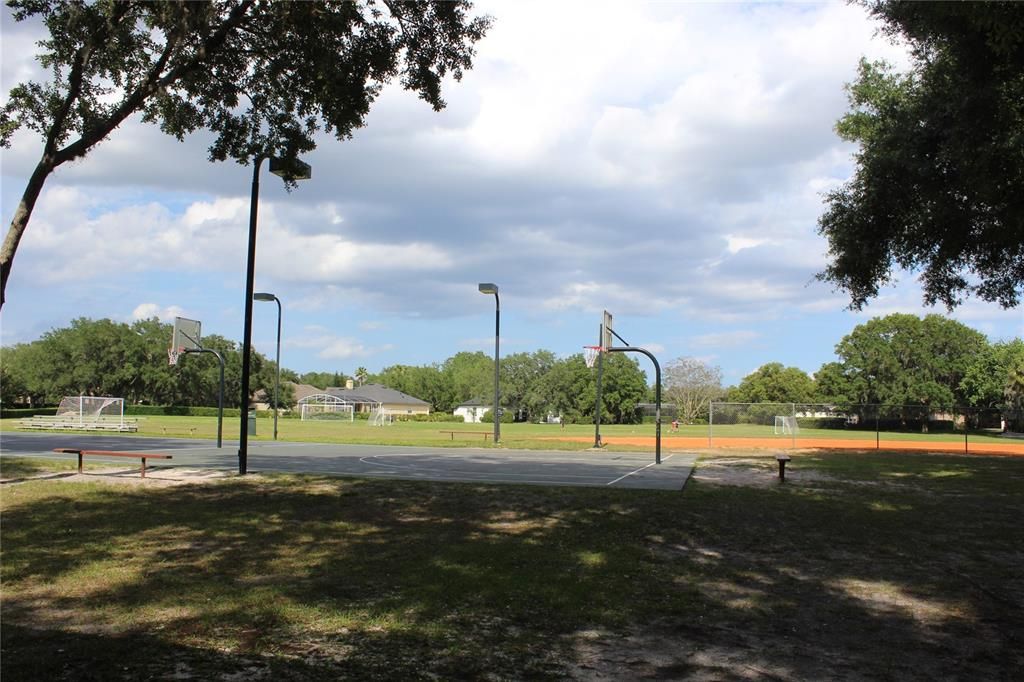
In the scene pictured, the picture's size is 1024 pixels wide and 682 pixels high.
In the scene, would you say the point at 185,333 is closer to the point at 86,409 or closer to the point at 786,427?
the point at 86,409

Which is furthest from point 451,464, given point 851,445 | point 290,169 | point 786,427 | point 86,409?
point 86,409

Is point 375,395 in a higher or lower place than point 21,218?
lower

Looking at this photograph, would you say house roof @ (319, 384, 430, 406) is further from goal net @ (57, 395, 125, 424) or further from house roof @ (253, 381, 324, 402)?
goal net @ (57, 395, 125, 424)

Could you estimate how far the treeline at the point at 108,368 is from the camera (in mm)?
88062

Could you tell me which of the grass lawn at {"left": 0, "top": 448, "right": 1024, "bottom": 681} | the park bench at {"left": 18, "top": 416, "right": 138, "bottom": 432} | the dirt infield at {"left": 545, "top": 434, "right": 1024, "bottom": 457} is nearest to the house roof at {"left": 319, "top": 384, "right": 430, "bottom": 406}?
the park bench at {"left": 18, "top": 416, "right": 138, "bottom": 432}

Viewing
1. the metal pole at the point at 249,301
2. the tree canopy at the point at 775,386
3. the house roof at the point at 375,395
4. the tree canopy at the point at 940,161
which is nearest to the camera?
the tree canopy at the point at 940,161

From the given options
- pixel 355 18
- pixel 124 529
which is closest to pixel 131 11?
pixel 355 18

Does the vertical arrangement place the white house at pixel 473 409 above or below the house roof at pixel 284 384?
below

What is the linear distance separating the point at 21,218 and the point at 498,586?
723 cm

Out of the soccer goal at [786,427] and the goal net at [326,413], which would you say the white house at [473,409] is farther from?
the soccer goal at [786,427]

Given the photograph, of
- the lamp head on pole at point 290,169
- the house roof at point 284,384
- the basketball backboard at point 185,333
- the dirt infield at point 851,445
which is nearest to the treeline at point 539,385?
the house roof at point 284,384

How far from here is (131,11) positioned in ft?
33.8

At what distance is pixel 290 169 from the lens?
43.4 feet

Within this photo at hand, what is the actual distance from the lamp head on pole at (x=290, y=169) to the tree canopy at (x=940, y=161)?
9.94 metres
